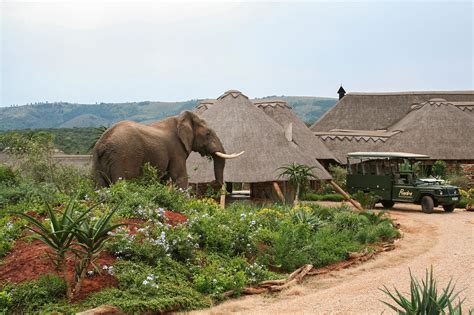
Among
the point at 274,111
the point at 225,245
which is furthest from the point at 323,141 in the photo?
the point at 225,245

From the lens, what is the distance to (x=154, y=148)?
1341cm

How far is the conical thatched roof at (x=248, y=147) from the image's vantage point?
21953 millimetres

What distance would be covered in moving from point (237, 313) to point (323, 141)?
27476 mm

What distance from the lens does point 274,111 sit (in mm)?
31750

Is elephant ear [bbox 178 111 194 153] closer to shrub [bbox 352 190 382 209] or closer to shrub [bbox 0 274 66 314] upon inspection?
shrub [bbox 0 274 66 314]

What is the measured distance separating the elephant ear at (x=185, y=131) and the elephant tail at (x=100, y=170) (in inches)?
97.5

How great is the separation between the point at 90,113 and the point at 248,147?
163945mm

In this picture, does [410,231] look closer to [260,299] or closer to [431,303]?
[260,299]

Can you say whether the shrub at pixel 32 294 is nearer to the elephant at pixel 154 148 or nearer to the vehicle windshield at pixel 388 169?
the elephant at pixel 154 148

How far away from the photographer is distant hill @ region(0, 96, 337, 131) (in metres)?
160

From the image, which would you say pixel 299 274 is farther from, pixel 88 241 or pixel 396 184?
pixel 396 184

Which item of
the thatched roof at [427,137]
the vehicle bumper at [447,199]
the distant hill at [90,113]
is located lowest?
the vehicle bumper at [447,199]

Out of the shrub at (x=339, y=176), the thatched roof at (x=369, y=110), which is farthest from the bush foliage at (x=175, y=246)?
the thatched roof at (x=369, y=110)

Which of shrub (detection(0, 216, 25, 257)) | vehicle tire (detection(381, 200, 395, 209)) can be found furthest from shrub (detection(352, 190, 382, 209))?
shrub (detection(0, 216, 25, 257))
